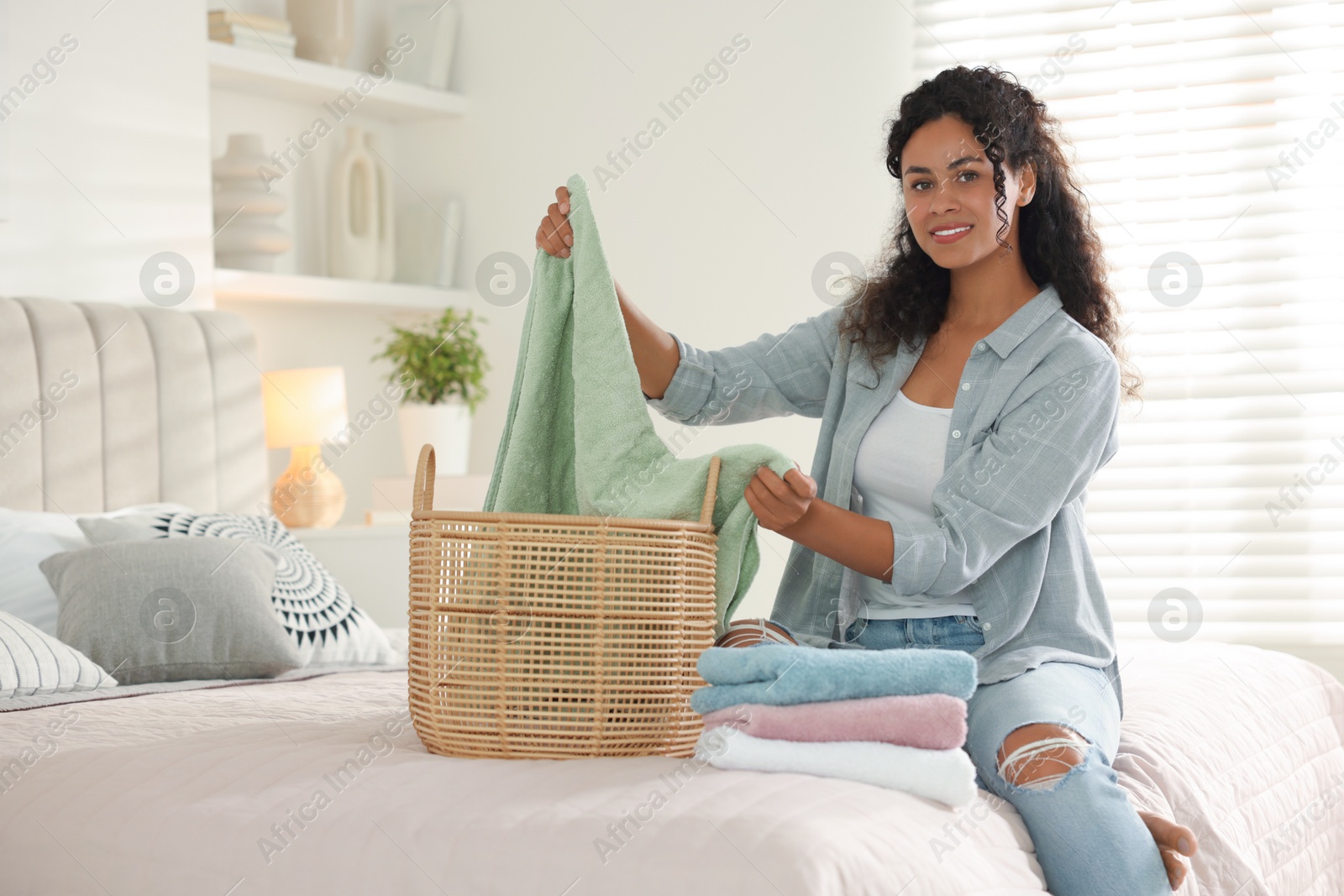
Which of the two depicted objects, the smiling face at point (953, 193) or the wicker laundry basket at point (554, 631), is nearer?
the wicker laundry basket at point (554, 631)

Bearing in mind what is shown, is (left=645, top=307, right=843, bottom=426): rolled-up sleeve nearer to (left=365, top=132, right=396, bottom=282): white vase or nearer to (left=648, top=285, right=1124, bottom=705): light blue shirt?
(left=648, top=285, right=1124, bottom=705): light blue shirt

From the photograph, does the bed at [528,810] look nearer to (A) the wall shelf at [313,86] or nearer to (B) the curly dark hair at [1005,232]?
(B) the curly dark hair at [1005,232]

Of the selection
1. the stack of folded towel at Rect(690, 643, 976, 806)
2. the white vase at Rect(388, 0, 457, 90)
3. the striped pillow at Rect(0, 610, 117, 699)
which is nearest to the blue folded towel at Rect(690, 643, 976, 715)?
the stack of folded towel at Rect(690, 643, 976, 806)

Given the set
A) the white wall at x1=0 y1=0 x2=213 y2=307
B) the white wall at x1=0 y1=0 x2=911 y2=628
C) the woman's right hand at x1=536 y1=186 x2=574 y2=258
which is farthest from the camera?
the white wall at x1=0 y1=0 x2=911 y2=628

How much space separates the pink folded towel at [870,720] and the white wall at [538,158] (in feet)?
7.28

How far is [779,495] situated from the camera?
1.38 m

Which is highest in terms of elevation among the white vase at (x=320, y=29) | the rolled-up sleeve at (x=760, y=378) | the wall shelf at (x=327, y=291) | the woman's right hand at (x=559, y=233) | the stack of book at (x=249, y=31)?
the white vase at (x=320, y=29)

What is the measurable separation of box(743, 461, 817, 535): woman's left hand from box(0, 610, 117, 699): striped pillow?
123cm

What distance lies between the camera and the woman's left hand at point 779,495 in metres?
1.38

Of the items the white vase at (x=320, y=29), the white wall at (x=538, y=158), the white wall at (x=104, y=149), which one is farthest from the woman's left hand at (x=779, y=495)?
Result: the white vase at (x=320, y=29)

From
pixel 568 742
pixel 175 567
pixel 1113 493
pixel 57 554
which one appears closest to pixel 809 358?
pixel 568 742

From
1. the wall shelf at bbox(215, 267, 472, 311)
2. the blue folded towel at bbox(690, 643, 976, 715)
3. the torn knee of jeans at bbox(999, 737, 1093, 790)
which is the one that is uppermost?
the wall shelf at bbox(215, 267, 472, 311)

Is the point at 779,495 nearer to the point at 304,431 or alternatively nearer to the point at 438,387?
the point at 304,431

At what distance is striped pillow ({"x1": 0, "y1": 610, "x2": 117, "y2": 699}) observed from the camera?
6.35ft
